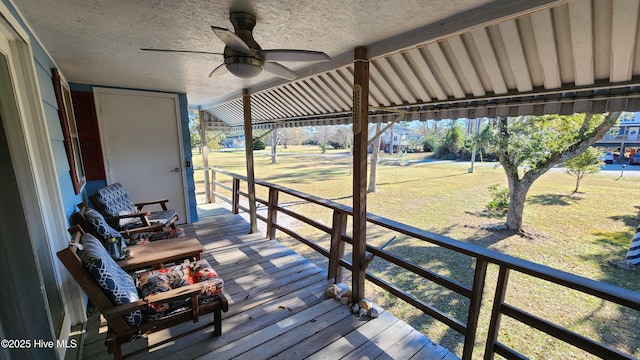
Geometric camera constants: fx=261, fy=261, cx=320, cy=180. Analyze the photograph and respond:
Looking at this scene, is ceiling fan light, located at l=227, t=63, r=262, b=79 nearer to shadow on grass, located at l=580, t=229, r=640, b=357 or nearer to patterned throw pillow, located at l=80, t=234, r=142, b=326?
patterned throw pillow, located at l=80, t=234, r=142, b=326

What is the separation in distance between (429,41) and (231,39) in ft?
4.06

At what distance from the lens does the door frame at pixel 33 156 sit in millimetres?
1435

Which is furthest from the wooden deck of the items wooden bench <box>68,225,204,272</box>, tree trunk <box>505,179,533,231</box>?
tree trunk <box>505,179,533,231</box>

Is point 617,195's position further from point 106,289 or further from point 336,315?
point 106,289

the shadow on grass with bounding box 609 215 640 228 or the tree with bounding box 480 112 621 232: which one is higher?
the tree with bounding box 480 112 621 232

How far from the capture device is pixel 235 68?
156 cm

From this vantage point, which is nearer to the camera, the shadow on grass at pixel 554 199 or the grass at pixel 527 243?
the grass at pixel 527 243

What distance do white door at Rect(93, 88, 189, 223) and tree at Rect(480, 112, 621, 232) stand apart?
7.27 metres

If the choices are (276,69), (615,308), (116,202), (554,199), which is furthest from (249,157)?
(554,199)

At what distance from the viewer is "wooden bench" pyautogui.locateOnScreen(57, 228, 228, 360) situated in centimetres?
139

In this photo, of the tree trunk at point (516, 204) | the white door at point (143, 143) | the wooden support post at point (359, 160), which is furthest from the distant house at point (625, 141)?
the white door at point (143, 143)

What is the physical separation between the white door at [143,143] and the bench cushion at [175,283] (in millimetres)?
2688

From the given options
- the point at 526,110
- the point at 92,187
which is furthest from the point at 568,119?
the point at 92,187

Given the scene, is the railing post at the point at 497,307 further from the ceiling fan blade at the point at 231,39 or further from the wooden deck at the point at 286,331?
the ceiling fan blade at the point at 231,39
